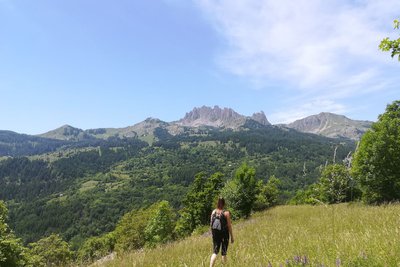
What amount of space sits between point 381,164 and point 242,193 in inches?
585

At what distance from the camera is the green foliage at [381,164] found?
31.8m

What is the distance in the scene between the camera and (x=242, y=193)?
118 ft

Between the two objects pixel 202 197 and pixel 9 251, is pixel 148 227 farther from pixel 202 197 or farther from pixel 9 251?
pixel 9 251

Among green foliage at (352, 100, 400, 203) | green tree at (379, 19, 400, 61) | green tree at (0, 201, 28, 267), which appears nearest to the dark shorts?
green tree at (379, 19, 400, 61)

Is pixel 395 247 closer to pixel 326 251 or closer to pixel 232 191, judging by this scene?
pixel 326 251

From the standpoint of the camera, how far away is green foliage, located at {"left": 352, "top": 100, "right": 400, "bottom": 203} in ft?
104

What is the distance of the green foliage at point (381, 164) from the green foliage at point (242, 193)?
11.4 metres

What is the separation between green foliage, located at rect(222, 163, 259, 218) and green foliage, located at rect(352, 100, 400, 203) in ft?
37.3

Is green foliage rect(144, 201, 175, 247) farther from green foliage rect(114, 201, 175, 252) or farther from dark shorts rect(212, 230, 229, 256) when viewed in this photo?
dark shorts rect(212, 230, 229, 256)

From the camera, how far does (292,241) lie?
6.49 meters

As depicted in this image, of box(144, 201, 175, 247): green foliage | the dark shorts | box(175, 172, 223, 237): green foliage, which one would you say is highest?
the dark shorts

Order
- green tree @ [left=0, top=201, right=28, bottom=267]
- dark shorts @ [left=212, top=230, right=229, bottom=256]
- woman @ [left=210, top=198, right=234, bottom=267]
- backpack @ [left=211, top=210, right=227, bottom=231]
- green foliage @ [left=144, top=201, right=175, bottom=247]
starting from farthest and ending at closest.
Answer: green foliage @ [left=144, top=201, right=175, bottom=247]
green tree @ [left=0, top=201, right=28, bottom=267]
backpack @ [left=211, top=210, right=227, bottom=231]
woman @ [left=210, top=198, right=234, bottom=267]
dark shorts @ [left=212, top=230, right=229, bottom=256]

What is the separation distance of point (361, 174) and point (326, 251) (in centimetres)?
3259

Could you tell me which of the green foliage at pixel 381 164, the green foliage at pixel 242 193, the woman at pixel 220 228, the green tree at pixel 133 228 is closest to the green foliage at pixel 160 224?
the green tree at pixel 133 228
